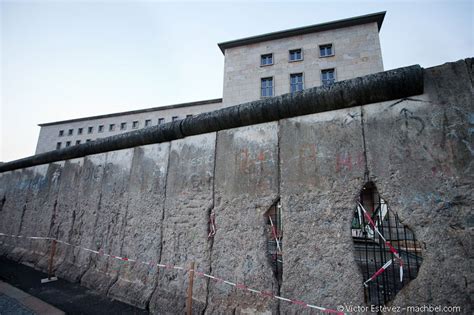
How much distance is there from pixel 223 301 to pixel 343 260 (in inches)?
60.1

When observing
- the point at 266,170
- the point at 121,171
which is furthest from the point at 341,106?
the point at 121,171

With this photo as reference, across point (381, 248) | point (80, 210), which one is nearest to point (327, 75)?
point (381, 248)

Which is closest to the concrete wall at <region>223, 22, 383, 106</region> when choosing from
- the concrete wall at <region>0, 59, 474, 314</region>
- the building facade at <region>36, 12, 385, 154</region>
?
the building facade at <region>36, 12, 385, 154</region>

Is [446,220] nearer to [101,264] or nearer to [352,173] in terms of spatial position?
[352,173]

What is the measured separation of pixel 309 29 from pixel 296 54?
2063 millimetres

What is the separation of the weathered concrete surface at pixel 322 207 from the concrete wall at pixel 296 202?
1 centimetres

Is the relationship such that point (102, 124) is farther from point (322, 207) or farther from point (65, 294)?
point (322, 207)

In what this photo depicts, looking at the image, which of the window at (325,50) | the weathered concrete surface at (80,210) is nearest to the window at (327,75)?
the window at (325,50)

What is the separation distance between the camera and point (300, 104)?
9.29 feet

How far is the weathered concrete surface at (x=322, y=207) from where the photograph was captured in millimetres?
2307

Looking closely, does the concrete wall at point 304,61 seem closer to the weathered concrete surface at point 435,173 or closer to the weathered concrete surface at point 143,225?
the weathered concrete surface at point 143,225

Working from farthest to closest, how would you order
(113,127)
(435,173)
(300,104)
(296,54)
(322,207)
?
(113,127) < (296,54) < (300,104) < (322,207) < (435,173)

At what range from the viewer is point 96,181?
495 centimetres

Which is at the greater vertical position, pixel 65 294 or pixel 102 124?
pixel 102 124
